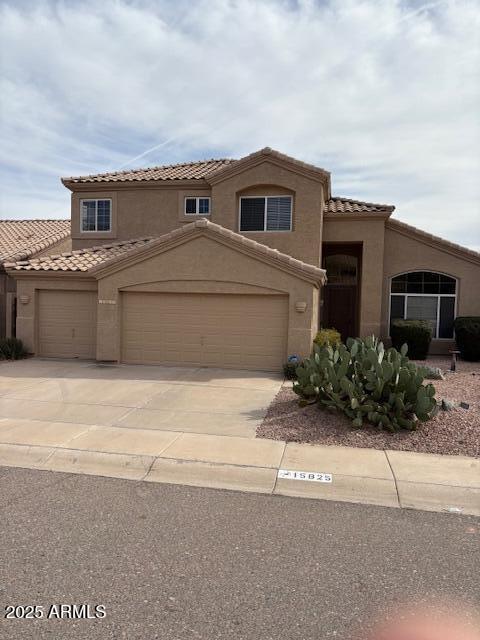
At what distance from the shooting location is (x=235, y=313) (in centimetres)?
1361

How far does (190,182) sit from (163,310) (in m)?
5.85

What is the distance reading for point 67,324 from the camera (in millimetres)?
15195

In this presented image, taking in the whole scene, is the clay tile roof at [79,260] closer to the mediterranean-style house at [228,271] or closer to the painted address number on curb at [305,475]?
the mediterranean-style house at [228,271]

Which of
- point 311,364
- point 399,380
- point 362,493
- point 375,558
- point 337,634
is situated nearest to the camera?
point 337,634

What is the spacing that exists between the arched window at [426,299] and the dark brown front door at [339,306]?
259 centimetres

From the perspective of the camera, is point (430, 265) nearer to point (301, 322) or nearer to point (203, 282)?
point (301, 322)

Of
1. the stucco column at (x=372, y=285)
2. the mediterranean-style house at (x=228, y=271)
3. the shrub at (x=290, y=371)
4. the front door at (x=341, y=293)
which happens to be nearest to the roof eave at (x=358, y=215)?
the mediterranean-style house at (x=228, y=271)

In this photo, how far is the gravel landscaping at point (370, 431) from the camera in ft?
22.7

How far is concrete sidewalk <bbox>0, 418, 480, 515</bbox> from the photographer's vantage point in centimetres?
545

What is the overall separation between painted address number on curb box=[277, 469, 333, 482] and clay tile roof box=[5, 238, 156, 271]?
9.80m

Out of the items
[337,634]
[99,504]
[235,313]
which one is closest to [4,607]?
[99,504]

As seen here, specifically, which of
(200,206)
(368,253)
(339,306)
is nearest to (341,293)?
(339,306)

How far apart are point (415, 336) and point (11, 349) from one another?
12.6 metres

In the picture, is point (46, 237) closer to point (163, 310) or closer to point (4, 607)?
point (163, 310)
